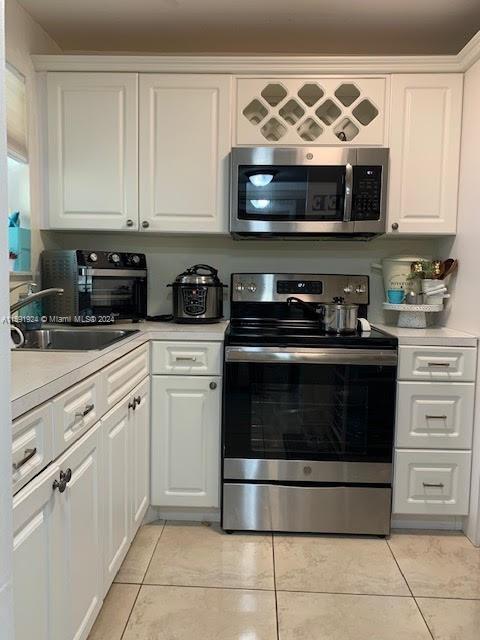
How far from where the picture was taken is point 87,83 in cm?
233

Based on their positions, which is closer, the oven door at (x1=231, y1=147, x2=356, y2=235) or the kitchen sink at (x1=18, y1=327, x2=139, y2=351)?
the kitchen sink at (x1=18, y1=327, x2=139, y2=351)

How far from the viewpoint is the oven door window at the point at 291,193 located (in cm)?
226

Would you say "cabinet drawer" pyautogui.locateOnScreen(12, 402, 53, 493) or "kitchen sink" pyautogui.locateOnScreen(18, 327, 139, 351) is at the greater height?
"kitchen sink" pyautogui.locateOnScreen(18, 327, 139, 351)

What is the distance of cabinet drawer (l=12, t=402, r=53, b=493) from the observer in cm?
93

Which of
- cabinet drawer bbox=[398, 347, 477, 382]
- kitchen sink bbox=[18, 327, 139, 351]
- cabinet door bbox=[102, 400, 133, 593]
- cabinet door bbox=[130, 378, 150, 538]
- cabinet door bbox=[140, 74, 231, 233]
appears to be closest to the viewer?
cabinet door bbox=[102, 400, 133, 593]

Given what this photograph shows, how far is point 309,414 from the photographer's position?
83.4 inches

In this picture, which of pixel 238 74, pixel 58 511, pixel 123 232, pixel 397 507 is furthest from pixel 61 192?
pixel 397 507

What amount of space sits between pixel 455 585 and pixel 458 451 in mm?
557

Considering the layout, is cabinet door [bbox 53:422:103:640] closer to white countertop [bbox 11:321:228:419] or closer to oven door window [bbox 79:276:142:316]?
white countertop [bbox 11:321:228:419]

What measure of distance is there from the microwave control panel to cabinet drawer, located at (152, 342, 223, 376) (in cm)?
95

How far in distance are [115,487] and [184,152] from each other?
5.18 feet

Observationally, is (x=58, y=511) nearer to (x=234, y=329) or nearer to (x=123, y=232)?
(x=234, y=329)

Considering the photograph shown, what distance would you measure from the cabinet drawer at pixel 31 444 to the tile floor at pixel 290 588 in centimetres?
85

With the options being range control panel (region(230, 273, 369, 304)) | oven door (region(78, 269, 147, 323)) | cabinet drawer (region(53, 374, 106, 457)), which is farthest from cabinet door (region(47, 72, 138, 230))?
cabinet drawer (region(53, 374, 106, 457))
